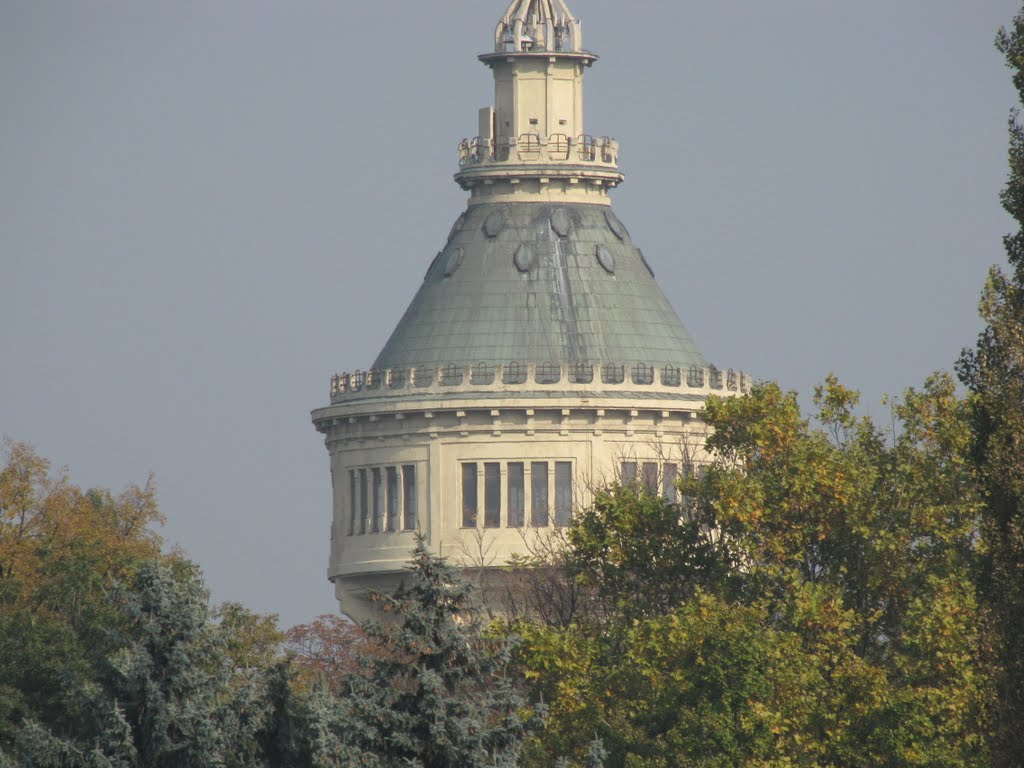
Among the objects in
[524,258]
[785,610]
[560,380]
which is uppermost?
[524,258]

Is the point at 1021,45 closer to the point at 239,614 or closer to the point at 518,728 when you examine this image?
the point at 518,728

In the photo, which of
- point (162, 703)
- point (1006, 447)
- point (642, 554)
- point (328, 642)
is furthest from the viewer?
point (328, 642)

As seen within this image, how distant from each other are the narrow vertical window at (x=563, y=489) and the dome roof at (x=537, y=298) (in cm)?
460

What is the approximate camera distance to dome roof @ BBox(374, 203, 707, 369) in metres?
163

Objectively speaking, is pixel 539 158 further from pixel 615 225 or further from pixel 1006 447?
pixel 1006 447

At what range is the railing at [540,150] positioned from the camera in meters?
161

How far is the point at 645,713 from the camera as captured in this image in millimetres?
87375

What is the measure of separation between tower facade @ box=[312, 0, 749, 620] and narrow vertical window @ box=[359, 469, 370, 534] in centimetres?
8

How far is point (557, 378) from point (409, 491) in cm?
759

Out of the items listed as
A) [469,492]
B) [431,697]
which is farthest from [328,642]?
[431,697]

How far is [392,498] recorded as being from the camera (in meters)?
164

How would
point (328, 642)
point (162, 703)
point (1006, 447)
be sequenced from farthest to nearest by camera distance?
point (328, 642)
point (162, 703)
point (1006, 447)

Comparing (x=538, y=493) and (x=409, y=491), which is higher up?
(x=409, y=491)

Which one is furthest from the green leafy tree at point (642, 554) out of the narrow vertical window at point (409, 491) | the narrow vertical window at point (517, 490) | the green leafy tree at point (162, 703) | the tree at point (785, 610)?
the narrow vertical window at point (409, 491)
